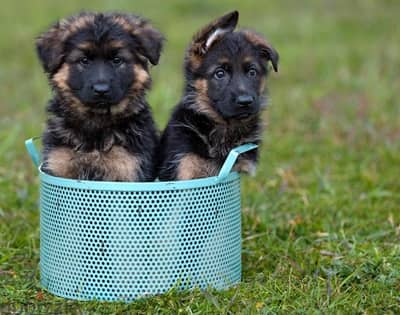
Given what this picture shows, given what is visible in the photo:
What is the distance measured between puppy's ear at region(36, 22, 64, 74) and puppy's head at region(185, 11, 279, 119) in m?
0.88

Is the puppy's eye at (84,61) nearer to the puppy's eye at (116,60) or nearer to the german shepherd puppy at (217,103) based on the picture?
the puppy's eye at (116,60)

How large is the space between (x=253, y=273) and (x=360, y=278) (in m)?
0.71

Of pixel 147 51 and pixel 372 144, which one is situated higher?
pixel 147 51

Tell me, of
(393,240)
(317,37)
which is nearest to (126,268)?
(393,240)

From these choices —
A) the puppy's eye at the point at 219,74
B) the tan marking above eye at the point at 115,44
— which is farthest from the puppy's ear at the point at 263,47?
the tan marking above eye at the point at 115,44

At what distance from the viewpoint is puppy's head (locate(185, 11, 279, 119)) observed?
5191mm

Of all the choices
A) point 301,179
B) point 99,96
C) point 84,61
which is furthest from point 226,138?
point 301,179

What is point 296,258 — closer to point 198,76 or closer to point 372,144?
point 198,76

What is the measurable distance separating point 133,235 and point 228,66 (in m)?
1.26

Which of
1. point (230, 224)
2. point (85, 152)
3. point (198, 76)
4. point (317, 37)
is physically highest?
point (198, 76)

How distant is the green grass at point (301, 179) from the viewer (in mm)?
4816

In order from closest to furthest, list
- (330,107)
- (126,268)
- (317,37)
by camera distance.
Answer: (126,268) < (330,107) < (317,37)

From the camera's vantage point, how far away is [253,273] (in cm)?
540

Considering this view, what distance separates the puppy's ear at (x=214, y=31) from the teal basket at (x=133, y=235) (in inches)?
30.2
